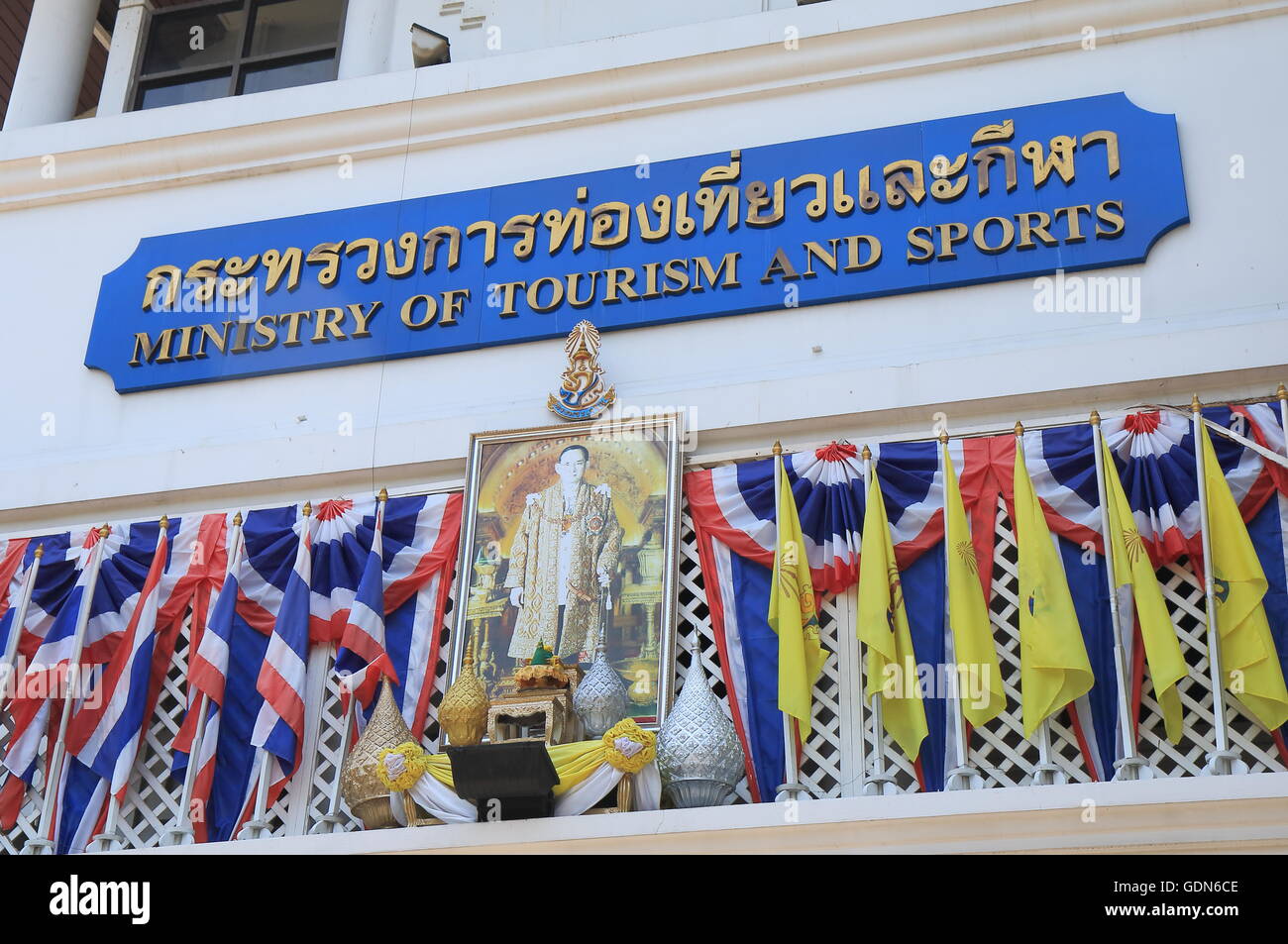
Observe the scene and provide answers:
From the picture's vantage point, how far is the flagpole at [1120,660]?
607 centimetres

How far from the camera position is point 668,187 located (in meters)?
8.17

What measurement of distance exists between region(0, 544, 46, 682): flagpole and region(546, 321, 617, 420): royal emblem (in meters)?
2.53

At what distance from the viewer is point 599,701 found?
6.46m

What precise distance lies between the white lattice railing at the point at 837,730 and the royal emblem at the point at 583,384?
27.7 inches

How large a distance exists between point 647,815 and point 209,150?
4796mm

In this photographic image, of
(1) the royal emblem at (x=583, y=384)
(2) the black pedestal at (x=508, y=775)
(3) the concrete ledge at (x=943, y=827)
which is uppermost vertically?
(1) the royal emblem at (x=583, y=384)

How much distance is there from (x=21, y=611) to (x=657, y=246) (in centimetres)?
345

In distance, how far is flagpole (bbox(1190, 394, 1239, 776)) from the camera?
235 inches

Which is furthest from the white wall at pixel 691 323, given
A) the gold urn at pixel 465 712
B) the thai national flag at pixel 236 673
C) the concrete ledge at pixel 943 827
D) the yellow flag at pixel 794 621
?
the concrete ledge at pixel 943 827

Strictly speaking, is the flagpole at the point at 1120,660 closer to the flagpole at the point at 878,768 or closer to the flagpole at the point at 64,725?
the flagpole at the point at 878,768

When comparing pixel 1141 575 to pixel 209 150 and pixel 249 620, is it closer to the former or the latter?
pixel 249 620

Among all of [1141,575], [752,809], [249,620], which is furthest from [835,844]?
[249,620]

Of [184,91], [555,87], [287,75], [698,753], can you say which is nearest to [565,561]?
[698,753]

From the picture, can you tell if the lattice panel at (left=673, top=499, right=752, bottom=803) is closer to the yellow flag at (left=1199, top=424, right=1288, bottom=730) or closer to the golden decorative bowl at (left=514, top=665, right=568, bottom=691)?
the golden decorative bowl at (left=514, top=665, right=568, bottom=691)
